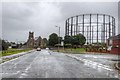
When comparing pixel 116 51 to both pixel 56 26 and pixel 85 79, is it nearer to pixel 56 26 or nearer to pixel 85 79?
pixel 56 26

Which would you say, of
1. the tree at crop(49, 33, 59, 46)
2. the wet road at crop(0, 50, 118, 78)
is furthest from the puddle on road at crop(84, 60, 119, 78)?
the tree at crop(49, 33, 59, 46)

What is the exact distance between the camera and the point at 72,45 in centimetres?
13725

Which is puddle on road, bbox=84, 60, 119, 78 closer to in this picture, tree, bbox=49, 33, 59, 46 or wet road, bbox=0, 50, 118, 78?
wet road, bbox=0, 50, 118, 78

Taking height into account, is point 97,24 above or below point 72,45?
above

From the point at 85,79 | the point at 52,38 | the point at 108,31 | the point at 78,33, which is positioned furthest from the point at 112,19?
the point at 85,79

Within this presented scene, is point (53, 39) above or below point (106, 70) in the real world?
above

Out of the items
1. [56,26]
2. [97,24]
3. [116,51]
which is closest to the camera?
[116,51]

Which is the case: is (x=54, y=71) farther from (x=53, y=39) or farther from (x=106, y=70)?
(x=53, y=39)

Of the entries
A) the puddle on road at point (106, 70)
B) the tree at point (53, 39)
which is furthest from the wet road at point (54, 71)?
the tree at point (53, 39)

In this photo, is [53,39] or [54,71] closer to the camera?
[54,71]

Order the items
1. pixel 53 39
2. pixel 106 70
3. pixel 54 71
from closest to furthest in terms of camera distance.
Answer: pixel 54 71, pixel 106 70, pixel 53 39

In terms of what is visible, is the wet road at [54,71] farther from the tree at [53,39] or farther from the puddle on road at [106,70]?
the tree at [53,39]

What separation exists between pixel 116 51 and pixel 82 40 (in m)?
70.2

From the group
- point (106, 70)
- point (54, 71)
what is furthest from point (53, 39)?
point (54, 71)
